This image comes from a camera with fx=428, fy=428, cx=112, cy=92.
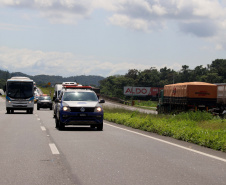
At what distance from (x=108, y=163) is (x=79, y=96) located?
34.7 feet

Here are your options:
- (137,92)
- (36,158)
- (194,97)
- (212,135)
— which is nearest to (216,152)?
(212,135)

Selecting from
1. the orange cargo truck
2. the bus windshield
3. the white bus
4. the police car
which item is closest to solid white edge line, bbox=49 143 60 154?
the police car

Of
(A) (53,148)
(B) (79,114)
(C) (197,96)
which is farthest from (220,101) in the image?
(A) (53,148)

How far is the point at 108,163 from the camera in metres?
8.77

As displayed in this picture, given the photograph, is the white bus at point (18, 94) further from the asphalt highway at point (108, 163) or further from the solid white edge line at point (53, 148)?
the solid white edge line at point (53, 148)

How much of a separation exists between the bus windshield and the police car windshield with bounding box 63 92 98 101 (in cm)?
1764

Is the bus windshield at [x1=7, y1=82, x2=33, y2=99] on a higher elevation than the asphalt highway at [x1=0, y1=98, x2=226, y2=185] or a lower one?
higher

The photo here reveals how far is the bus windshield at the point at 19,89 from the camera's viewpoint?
35.9 meters

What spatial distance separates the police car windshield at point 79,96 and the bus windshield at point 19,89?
17.6 metres

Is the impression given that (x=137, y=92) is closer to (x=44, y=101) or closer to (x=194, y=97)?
(x=44, y=101)

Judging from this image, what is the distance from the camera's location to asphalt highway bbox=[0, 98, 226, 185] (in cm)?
707

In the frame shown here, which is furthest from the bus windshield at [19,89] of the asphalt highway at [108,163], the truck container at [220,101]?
the asphalt highway at [108,163]

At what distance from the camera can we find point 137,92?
116438 millimetres

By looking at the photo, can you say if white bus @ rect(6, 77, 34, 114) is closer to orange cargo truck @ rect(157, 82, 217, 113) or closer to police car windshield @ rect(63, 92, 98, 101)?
orange cargo truck @ rect(157, 82, 217, 113)
